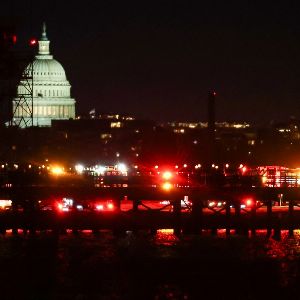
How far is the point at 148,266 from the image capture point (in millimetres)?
77438

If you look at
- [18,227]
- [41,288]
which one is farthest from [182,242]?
[41,288]

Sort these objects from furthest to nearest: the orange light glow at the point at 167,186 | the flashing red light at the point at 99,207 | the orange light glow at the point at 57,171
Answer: the orange light glow at the point at 57,171 < the flashing red light at the point at 99,207 < the orange light glow at the point at 167,186

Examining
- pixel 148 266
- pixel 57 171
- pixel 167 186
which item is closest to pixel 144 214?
pixel 167 186

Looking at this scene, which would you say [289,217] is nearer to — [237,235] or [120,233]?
[237,235]

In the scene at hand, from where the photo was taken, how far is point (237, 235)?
8956 centimetres

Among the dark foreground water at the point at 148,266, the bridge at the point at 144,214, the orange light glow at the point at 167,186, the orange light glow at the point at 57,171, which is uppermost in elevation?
the orange light glow at the point at 57,171

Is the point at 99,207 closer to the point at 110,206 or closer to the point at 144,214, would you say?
the point at 110,206

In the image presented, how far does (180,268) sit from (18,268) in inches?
333

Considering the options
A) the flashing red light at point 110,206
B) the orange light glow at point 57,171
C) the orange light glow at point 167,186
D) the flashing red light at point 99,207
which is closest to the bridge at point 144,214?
the orange light glow at point 167,186

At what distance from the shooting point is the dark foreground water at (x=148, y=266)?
69.6 meters

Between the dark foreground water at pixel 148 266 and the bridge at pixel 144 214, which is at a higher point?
the bridge at pixel 144 214

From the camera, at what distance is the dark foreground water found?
69562mm

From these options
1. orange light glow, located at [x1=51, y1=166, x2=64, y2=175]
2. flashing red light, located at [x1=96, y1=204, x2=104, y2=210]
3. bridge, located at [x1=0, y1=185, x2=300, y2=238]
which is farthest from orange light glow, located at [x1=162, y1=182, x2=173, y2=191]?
orange light glow, located at [x1=51, y1=166, x2=64, y2=175]

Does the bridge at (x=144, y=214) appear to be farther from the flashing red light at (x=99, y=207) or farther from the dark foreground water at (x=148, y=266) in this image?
the flashing red light at (x=99, y=207)
